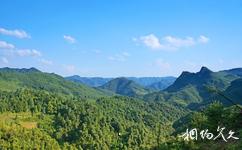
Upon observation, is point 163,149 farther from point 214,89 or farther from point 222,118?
point 214,89

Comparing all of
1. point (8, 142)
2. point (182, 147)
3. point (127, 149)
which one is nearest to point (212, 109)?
point (182, 147)

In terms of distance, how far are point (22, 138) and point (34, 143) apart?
7.18m

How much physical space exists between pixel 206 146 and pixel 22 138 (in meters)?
167

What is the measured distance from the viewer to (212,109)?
141ft

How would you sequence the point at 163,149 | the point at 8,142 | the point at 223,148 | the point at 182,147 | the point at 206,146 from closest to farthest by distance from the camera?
the point at 223,148
the point at 206,146
the point at 182,147
the point at 163,149
the point at 8,142

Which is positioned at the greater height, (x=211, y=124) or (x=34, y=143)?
(x=211, y=124)

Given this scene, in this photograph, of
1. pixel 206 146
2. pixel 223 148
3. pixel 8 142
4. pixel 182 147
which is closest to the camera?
pixel 223 148

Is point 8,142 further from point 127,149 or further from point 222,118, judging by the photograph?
point 222,118

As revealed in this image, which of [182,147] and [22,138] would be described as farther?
[22,138]

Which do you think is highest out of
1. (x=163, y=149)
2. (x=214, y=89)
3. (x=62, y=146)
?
(x=214, y=89)

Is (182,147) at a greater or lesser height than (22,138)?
greater

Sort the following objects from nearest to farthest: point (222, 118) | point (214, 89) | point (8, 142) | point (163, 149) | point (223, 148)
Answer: point (214, 89)
point (223, 148)
point (222, 118)
point (163, 149)
point (8, 142)

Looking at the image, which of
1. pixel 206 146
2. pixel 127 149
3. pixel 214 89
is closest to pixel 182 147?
pixel 206 146

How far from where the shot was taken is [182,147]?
45531 mm
